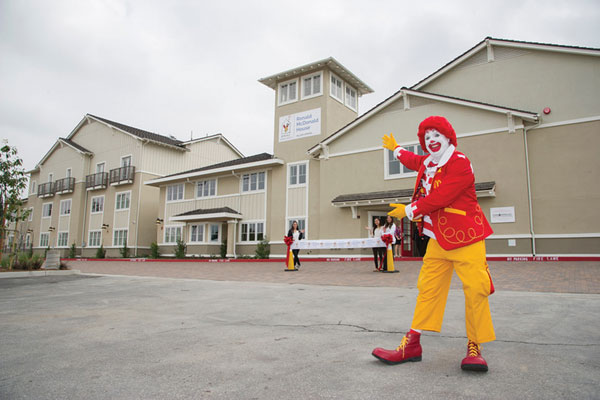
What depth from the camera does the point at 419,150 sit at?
18.9 meters

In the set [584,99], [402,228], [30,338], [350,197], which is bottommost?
[30,338]

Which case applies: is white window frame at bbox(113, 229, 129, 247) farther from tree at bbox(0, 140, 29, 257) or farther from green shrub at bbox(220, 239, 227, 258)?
tree at bbox(0, 140, 29, 257)

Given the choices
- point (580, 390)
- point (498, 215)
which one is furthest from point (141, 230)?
point (580, 390)

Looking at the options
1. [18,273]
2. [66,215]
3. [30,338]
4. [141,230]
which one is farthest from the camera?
[66,215]

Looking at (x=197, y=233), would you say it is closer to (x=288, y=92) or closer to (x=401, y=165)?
(x=288, y=92)

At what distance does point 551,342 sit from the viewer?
148 inches

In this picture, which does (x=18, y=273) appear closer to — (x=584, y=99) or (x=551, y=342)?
(x=551, y=342)

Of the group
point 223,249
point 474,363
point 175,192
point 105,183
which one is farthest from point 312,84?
point 474,363

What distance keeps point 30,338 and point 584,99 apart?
18955 millimetres

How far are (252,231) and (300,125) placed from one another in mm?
6932

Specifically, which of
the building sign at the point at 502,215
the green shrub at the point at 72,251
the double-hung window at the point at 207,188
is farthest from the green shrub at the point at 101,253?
the building sign at the point at 502,215

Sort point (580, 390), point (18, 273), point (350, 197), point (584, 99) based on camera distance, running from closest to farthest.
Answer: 1. point (580, 390)
2. point (18, 273)
3. point (584, 99)
4. point (350, 197)

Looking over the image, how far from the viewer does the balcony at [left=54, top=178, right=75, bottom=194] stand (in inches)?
1478

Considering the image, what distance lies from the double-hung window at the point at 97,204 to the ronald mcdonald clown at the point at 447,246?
118ft
